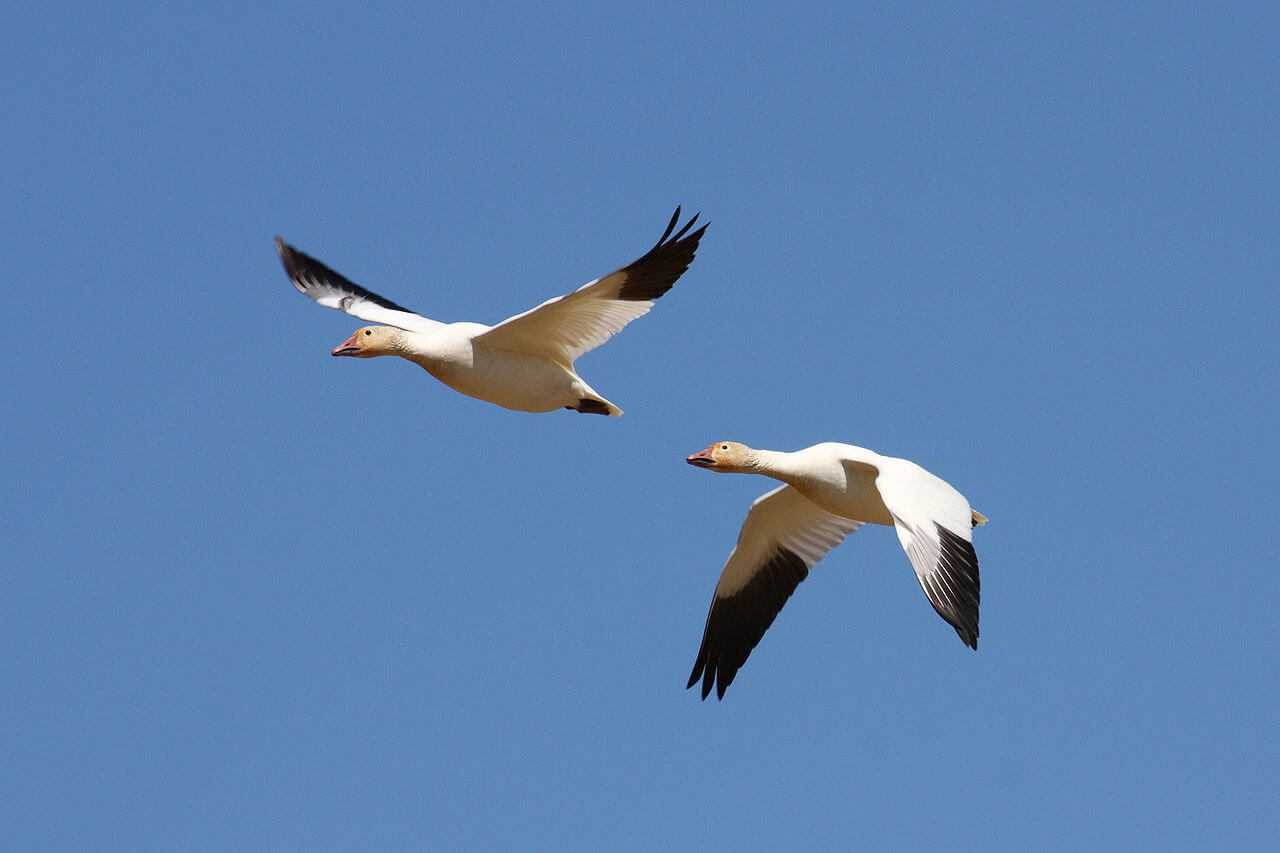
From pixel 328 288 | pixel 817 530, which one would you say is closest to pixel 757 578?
pixel 817 530

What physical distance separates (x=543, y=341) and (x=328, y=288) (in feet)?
13.6

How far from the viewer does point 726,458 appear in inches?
537

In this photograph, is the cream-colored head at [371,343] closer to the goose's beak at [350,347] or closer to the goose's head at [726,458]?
the goose's beak at [350,347]

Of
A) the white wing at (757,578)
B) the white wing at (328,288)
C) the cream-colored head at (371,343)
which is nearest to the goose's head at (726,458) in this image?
the white wing at (757,578)

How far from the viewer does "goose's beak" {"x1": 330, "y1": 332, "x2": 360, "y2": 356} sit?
1449 centimetres

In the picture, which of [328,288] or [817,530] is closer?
[817,530]

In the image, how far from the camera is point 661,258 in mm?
13070

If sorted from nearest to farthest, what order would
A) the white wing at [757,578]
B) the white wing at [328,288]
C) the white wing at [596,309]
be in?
the white wing at [596,309], the white wing at [757,578], the white wing at [328,288]

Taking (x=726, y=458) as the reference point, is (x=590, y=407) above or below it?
above

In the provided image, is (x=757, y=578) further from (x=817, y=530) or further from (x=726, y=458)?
(x=726, y=458)

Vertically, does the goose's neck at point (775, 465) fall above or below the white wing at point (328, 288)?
below

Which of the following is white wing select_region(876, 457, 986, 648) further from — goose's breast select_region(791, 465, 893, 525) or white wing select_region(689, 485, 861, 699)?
white wing select_region(689, 485, 861, 699)

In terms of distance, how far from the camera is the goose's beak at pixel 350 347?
14.5 meters

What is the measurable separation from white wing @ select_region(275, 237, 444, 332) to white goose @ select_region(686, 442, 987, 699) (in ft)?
12.1
